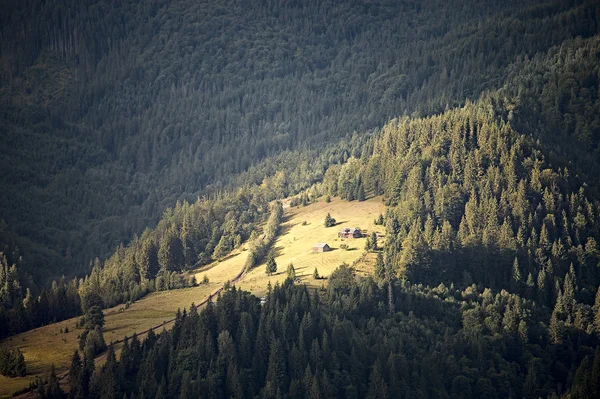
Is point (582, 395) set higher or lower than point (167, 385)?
lower

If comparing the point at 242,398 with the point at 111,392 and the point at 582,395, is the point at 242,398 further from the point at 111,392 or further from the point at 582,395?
the point at 582,395

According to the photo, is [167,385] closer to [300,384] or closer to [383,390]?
[300,384]

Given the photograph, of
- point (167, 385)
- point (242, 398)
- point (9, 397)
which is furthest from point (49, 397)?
point (242, 398)

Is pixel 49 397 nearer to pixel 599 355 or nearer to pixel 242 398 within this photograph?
pixel 242 398

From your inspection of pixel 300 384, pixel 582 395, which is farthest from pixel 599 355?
pixel 300 384

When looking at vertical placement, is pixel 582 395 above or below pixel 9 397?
below

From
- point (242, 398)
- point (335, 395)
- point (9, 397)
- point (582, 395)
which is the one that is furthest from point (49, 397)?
point (582, 395)

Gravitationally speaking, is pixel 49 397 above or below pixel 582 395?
above

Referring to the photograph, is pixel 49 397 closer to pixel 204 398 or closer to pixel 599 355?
pixel 204 398

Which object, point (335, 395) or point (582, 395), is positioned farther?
point (335, 395)
